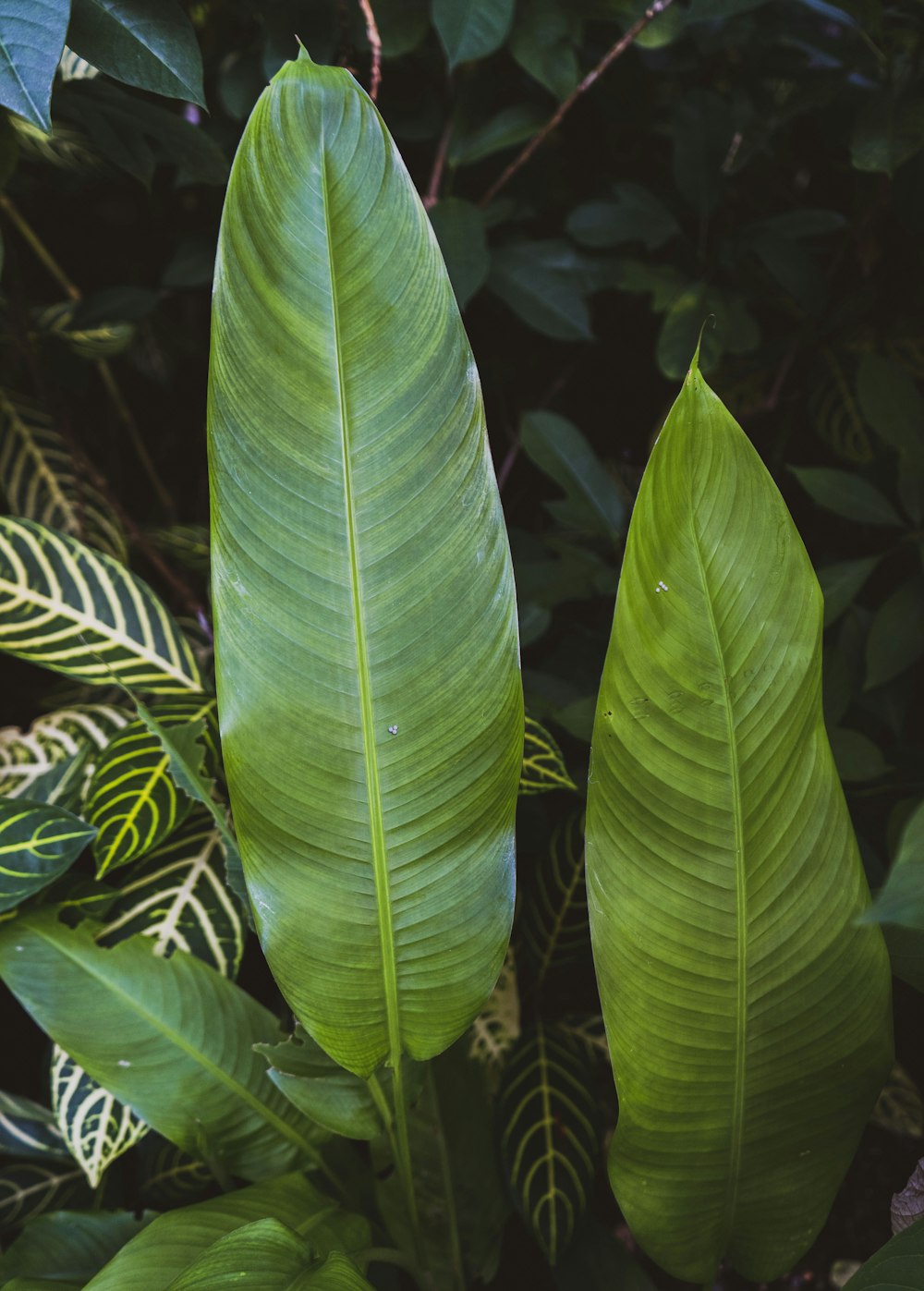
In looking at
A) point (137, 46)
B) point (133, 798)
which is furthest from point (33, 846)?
point (137, 46)

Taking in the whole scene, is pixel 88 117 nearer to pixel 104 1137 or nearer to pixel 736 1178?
pixel 104 1137

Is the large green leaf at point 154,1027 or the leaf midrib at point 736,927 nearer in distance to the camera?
the leaf midrib at point 736,927

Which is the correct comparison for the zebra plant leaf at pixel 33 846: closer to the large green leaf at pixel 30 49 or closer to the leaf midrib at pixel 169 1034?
the leaf midrib at pixel 169 1034

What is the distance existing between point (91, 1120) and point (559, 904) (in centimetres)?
44

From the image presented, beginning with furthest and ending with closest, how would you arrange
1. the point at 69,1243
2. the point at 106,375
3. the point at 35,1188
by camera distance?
the point at 106,375
the point at 35,1188
the point at 69,1243

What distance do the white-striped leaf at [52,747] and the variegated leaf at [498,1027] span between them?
1.50 ft

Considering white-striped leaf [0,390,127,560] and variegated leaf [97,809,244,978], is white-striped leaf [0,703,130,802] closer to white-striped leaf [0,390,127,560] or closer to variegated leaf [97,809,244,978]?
variegated leaf [97,809,244,978]

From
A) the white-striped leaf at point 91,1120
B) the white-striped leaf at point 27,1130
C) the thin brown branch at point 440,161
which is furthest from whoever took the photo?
the thin brown branch at point 440,161

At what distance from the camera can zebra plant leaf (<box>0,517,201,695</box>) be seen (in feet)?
2.64

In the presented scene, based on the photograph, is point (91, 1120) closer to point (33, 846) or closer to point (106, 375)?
point (33, 846)

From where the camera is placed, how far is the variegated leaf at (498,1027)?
0.92m

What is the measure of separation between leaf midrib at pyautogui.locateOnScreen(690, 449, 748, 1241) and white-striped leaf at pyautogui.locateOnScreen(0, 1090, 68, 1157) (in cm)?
60

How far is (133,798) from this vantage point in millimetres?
755

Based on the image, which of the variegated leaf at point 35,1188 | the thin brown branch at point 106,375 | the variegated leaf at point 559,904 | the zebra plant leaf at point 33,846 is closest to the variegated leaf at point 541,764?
the variegated leaf at point 559,904
